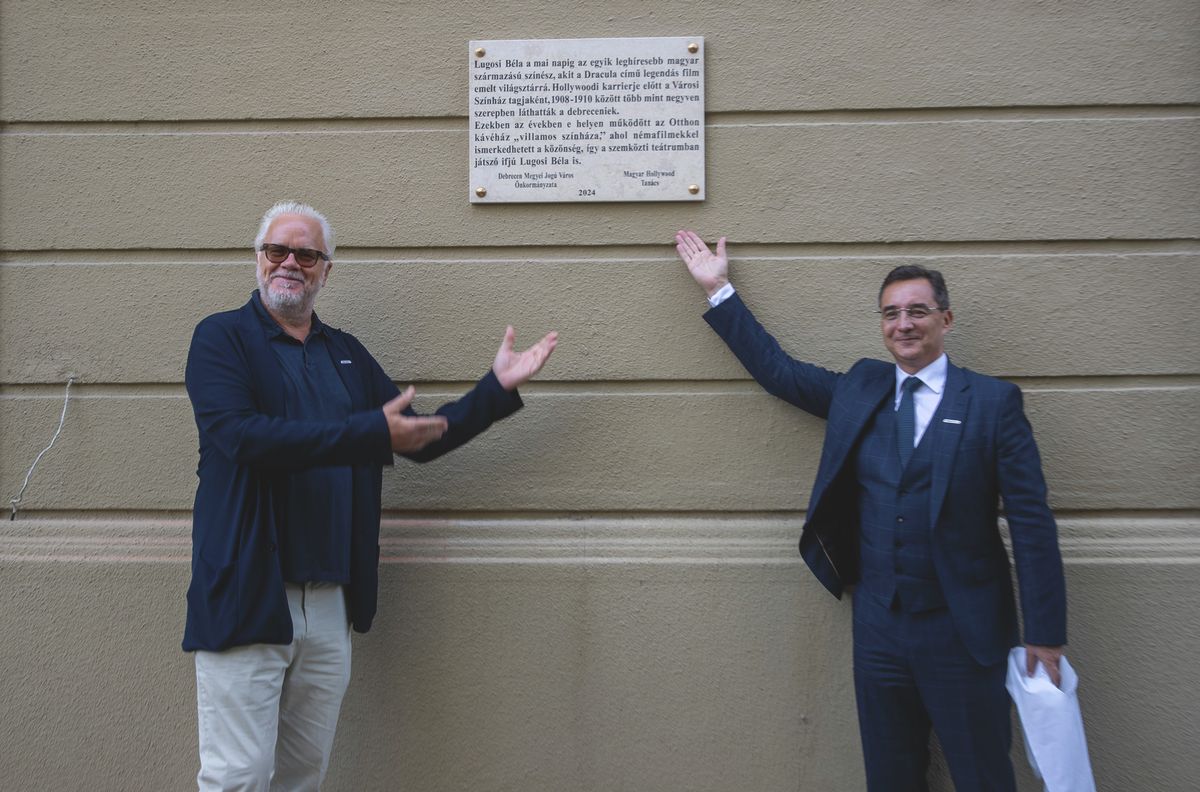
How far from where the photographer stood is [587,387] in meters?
3.33

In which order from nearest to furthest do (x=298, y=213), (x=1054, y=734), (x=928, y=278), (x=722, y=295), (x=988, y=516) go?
(x=1054, y=734) → (x=988, y=516) → (x=928, y=278) → (x=298, y=213) → (x=722, y=295)

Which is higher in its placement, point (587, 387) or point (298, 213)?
point (298, 213)

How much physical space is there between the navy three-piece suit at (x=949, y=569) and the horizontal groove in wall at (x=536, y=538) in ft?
1.75

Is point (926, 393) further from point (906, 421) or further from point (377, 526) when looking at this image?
point (377, 526)

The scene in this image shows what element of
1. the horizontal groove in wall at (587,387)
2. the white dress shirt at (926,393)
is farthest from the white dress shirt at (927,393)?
the horizontal groove in wall at (587,387)

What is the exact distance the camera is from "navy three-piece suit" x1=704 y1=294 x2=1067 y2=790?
261 cm

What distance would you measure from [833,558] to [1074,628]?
0.94 meters

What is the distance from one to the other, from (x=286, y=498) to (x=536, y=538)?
3.07 ft

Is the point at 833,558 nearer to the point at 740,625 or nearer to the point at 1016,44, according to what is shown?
the point at 740,625

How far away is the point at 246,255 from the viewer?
338 centimetres

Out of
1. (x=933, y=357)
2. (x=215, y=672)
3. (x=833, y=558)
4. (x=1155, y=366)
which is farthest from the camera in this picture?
(x=1155, y=366)

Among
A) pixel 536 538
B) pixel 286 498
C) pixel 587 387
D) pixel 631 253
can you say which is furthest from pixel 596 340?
pixel 286 498

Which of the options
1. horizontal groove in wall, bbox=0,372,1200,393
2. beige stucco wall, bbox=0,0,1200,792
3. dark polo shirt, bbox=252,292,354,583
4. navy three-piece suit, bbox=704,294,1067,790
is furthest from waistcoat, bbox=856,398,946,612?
dark polo shirt, bbox=252,292,354,583

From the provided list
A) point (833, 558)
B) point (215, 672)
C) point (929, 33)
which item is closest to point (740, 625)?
point (833, 558)
